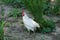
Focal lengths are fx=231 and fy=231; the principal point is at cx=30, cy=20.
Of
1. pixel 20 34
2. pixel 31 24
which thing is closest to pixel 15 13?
pixel 20 34

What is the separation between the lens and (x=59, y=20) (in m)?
6.79

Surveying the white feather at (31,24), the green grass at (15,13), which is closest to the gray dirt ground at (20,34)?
the white feather at (31,24)

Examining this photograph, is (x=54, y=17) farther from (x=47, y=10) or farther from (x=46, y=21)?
(x=46, y=21)

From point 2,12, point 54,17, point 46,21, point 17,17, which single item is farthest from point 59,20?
point 2,12

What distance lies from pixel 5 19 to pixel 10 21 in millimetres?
201

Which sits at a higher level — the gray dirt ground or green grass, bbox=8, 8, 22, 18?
green grass, bbox=8, 8, 22, 18

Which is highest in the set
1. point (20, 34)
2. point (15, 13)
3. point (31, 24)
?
point (15, 13)

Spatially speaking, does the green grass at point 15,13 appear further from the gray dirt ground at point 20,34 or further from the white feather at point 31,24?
the white feather at point 31,24

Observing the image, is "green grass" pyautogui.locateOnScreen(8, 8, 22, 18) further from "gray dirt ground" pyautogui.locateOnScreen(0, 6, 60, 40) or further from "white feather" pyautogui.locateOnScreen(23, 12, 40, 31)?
"white feather" pyautogui.locateOnScreen(23, 12, 40, 31)

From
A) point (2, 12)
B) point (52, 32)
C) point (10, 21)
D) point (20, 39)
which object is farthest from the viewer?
point (2, 12)

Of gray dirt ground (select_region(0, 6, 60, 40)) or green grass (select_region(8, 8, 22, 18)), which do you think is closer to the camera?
gray dirt ground (select_region(0, 6, 60, 40))

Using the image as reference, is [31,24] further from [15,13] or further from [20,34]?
[15,13]

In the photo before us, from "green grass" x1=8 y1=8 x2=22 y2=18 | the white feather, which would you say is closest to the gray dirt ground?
the white feather

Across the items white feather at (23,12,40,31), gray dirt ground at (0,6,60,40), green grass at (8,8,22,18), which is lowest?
gray dirt ground at (0,6,60,40)
